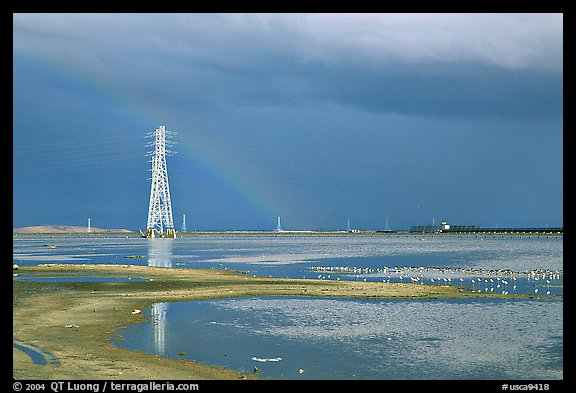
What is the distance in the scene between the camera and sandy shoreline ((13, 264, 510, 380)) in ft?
69.7

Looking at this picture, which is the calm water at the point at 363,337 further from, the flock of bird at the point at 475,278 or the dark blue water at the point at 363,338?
the flock of bird at the point at 475,278

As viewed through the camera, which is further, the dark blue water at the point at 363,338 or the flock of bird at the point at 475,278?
the flock of bird at the point at 475,278

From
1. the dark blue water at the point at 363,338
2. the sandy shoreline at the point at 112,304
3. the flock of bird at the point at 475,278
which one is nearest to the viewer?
the sandy shoreline at the point at 112,304

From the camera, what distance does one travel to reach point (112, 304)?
39.2 meters

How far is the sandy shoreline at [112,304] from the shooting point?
21234 millimetres

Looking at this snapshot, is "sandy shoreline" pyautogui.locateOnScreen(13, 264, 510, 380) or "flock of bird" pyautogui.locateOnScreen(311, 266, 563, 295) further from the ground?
"sandy shoreline" pyautogui.locateOnScreen(13, 264, 510, 380)

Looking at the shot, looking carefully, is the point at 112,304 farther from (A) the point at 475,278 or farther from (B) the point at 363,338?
(A) the point at 475,278

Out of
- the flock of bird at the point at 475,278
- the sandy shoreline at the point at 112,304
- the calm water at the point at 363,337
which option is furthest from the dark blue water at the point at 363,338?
the flock of bird at the point at 475,278

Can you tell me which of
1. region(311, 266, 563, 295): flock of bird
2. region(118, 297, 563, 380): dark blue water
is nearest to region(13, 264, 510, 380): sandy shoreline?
region(118, 297, 563, 380): dark blue water

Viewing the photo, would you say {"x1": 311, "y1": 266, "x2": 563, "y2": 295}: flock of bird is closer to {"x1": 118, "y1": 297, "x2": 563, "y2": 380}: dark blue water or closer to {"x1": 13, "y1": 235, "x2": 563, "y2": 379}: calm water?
{"x1": 13, "y1": 235, "x2": 563, "y2": 379}: calm water

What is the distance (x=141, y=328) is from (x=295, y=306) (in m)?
12.7

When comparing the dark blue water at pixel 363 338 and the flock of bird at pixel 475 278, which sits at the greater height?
the dark blue water at pixel 363 338
